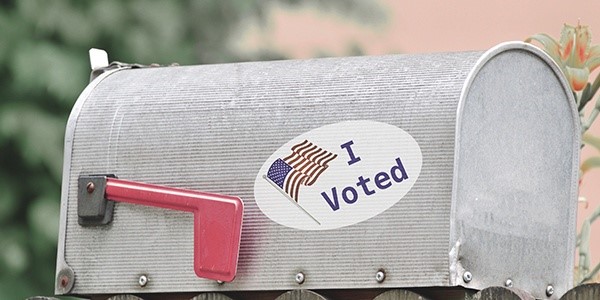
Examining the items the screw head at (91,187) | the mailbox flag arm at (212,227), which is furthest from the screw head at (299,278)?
the screw head at (91,187)

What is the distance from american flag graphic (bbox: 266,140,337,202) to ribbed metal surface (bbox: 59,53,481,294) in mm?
32

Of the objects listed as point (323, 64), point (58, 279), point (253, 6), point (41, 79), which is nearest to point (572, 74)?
point (323, 64)

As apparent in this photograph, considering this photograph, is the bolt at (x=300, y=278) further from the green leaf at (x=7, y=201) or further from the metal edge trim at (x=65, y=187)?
the green leaf at (x=7, y=201)

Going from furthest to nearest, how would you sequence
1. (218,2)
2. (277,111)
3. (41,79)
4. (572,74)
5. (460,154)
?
(218,2) → (41,79) → (572,74) → (277,111) → (460,154)

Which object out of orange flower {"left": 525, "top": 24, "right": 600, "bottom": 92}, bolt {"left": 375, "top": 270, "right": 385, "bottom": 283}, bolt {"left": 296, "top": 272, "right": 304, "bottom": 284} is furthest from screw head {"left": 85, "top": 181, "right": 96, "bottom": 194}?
Result: orange flower {"left": 525, "top": 24, "right": 600, "bottom": 92}

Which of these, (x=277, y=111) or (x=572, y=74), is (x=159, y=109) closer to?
(x=277, y=111)

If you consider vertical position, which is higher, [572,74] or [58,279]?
[572,74]

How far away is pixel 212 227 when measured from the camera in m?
2.83

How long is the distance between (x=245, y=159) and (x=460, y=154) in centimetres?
40

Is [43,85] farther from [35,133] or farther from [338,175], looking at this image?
[338,175]

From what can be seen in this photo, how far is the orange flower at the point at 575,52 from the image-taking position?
3727 mm

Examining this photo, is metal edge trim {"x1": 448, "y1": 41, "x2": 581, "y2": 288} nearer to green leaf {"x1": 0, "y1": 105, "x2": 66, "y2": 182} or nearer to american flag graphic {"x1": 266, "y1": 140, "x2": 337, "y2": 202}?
american flag graphic {"x1": 266, "y1": 140, "x2": 337, "y2": 202}

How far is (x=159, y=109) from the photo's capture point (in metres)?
2.97

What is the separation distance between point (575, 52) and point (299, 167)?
3.89 ft
